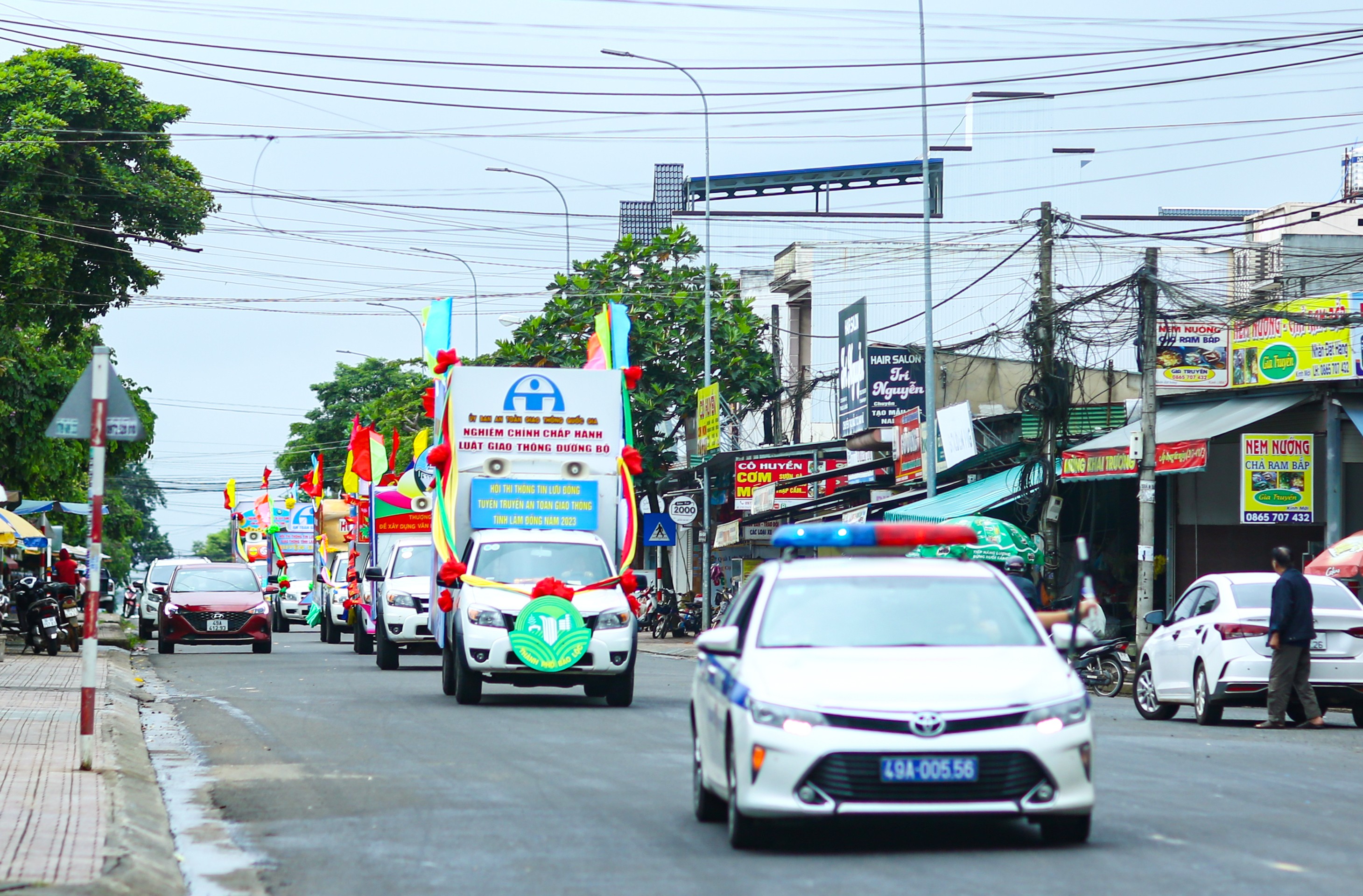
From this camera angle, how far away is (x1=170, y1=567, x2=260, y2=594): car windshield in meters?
31.7

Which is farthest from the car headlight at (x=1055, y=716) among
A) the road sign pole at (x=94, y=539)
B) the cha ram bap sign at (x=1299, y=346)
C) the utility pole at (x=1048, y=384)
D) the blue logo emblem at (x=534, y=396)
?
the utility pole at (x=1048, y=384)

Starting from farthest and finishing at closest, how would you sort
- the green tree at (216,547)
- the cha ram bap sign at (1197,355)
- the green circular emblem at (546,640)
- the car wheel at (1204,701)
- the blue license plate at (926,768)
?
the green tree at (216,547) → the cha ram bap sign at (1197,355) → the green circular emblem at (546,640) → the car wheel at (1204,701) → the blue license plate at (926,768)

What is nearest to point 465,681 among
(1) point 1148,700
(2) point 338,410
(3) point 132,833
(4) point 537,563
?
(4) point 537,563

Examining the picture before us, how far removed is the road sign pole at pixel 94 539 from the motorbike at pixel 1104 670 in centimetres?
1367

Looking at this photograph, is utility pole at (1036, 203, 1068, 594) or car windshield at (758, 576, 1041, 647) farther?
utility pole at (1036, 203, 1068, 594)

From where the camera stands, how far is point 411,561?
91.8 ft

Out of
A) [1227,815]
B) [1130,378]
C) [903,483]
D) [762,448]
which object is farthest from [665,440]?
[1227,815]

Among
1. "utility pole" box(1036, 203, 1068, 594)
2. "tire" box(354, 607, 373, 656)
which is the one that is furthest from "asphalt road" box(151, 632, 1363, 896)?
"tire" box(354, 607, 373, 656)

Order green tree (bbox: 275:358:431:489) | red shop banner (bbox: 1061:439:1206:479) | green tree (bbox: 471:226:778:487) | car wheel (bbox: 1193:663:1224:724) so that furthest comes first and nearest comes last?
1. green tree (bbox: 275:358:431:489)
2. green tree (bbox: 471:226:778:487)
3. red shop banner (bbox: 1061:439:1206:479)
4. car wheel (bbox: 1193:663:1224:724)

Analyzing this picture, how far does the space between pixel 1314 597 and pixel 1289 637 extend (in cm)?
130

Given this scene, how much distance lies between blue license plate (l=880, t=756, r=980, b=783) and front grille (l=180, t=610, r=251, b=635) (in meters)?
24.9

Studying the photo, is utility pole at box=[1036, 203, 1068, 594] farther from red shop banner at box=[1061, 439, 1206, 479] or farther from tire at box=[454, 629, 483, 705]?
tire at box=[454, 629, 483, 705]

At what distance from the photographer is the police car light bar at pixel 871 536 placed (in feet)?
30.9

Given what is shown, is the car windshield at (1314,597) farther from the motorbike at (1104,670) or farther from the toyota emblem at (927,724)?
the toyota emblem at (927,724)
